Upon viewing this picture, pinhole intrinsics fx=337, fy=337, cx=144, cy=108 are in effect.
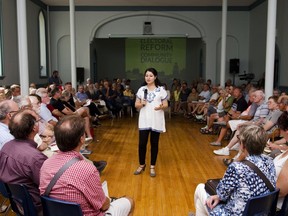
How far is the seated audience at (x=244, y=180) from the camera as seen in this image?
213 centimetres

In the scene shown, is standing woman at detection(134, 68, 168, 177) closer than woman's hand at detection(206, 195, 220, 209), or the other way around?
woman's hand at detection(206, 195, 220, 209)

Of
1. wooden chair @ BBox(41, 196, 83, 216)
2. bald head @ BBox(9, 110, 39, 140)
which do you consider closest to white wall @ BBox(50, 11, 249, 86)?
bald head @ BBox(9, 110, 39, 140)

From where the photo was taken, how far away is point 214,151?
20.2 ft

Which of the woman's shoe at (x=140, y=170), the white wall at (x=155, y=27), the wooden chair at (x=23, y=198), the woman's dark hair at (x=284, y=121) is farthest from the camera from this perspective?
the white wall at (x=155, y=27)

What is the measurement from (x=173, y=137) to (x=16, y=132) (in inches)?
222

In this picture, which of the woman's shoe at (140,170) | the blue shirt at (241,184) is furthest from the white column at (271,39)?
the blue shirt at (241,184)

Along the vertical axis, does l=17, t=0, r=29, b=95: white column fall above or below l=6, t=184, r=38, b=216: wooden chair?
above

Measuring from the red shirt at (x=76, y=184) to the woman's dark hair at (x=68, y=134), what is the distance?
7cm

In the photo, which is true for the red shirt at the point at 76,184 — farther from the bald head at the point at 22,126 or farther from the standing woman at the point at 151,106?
the standing woman at the point at 151,106

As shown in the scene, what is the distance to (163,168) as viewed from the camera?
207 inches

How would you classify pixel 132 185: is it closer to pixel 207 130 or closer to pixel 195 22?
pixel 207 130

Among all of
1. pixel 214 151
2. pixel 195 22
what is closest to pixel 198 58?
pixel 195 22

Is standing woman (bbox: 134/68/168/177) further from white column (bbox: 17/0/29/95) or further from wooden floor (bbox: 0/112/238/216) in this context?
white column (bbox: 17/0/29/95)

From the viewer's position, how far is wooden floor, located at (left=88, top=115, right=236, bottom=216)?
3.89 metres
